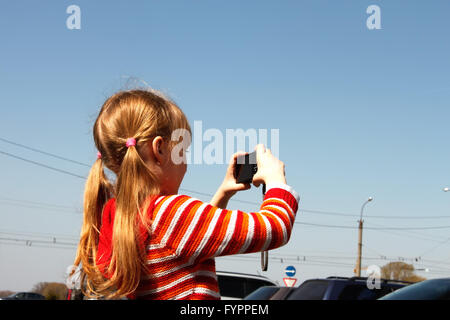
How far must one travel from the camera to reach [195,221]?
1606 mm

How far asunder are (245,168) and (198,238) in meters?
0.45

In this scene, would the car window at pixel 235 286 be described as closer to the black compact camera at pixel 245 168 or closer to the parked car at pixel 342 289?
the parked car at pixel 342 289

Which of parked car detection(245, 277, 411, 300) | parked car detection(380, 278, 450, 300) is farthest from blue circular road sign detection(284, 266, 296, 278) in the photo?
parked car detection(380, 278, 450, 300)

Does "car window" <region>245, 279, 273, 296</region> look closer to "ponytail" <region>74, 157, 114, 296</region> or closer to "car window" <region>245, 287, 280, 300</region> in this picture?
"car window" <region>245, 287, 280, 300</region>

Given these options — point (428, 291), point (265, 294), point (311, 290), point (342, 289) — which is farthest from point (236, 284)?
point (428, 291)

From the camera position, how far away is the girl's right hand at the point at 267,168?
5.75 ft

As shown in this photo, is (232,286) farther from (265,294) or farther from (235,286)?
(265,294)

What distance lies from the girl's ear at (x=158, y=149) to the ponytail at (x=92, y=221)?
28 cm

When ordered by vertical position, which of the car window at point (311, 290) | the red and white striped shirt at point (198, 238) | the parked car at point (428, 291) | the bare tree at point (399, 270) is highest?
the red and white striped shirt at point (198, 238)

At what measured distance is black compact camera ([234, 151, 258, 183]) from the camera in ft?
6.31

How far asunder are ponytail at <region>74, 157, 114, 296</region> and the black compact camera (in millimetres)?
481

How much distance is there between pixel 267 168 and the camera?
5.86 ft

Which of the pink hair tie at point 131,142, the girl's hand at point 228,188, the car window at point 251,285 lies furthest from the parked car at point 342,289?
the pink hair tie at point 131,142
